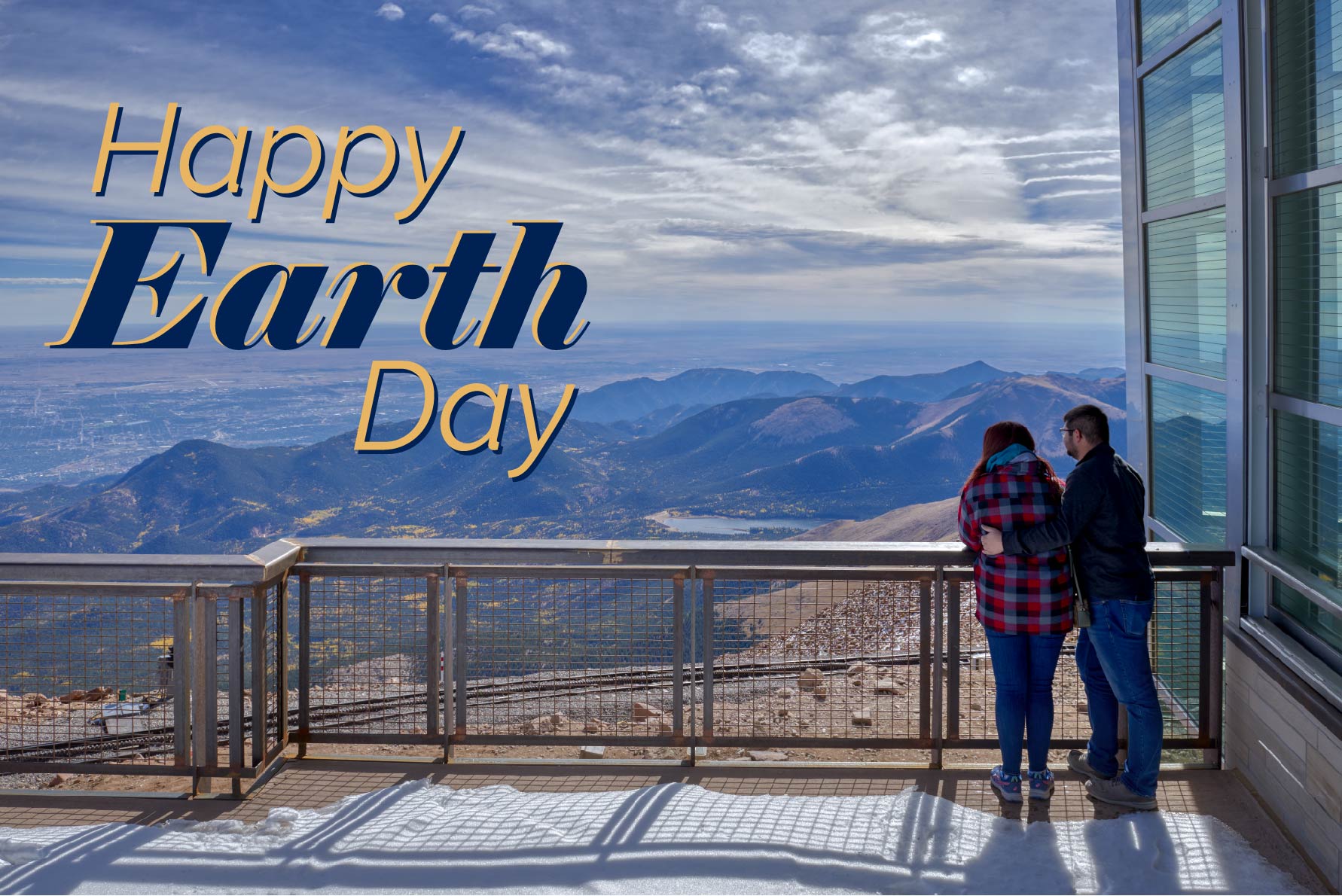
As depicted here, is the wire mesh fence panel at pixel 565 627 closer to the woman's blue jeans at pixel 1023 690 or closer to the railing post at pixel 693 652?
the railing post at pixel 693 652

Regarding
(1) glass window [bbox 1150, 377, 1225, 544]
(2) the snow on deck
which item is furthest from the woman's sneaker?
(1) glass window [bbox 1150, 377, 1225, 544]

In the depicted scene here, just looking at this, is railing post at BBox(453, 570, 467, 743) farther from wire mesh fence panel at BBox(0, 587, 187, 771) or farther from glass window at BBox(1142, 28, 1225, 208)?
glass window at BBox(1142, 28, 1225, 208)

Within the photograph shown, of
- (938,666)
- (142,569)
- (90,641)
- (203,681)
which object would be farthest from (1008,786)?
(90,641)

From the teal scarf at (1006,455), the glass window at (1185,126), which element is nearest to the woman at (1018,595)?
the teal scarf at (1006,455)

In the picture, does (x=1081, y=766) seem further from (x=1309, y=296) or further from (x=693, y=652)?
(x=1309, y=296)

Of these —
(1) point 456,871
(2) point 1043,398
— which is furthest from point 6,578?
(2) point 1043,398

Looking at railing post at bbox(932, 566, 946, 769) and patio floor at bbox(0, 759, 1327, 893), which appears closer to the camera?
patio floor at bbox(0, 759, 1327, 893)

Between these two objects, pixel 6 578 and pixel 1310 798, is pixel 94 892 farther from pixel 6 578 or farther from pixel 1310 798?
pixel 1310 798
